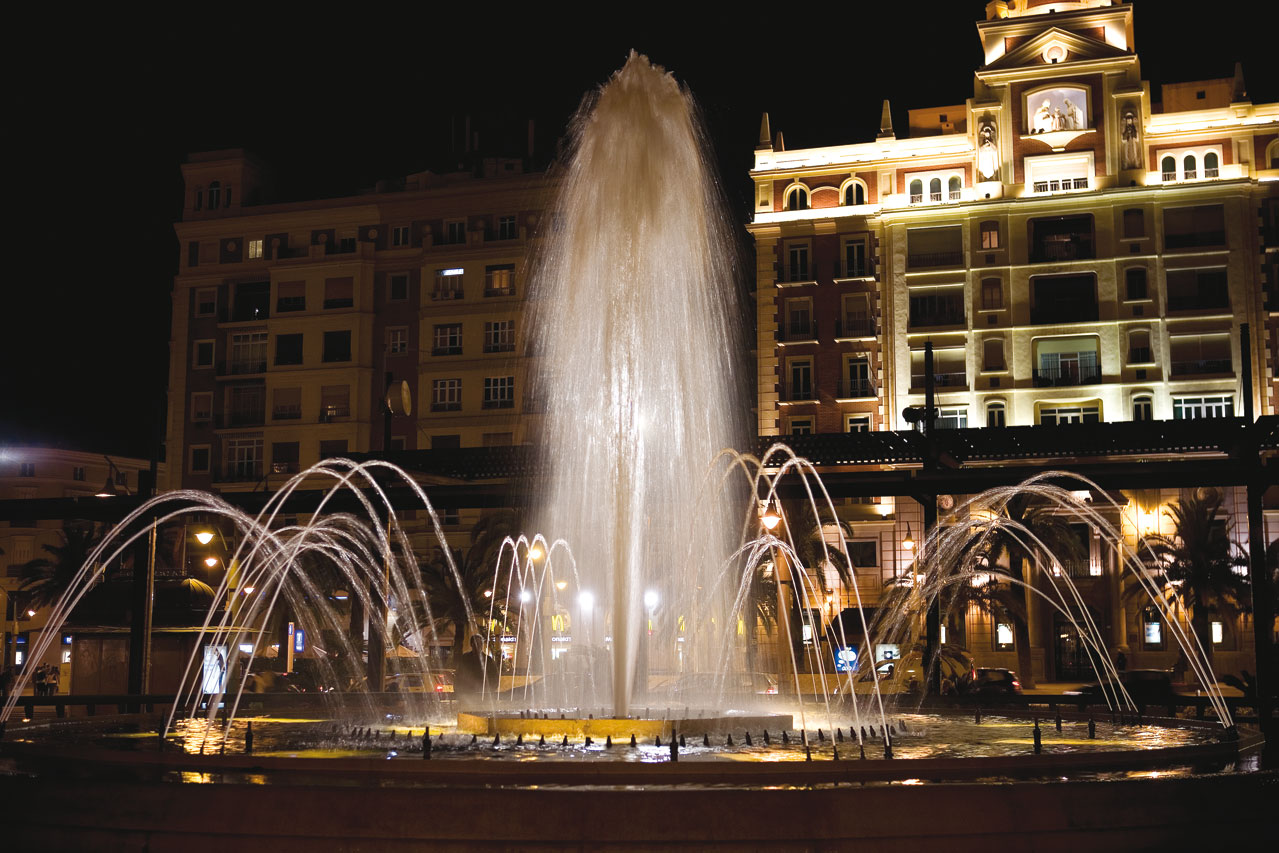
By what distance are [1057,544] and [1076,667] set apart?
10.3 m

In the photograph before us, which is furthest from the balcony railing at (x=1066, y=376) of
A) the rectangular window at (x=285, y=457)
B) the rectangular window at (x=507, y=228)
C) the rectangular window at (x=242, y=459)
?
the rectangular window at (x=242, y=459)

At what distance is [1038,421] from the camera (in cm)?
5962

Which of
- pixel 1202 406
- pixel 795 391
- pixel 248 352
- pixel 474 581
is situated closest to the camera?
pixel 474 581

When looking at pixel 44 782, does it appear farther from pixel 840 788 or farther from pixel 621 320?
pixel 621 320

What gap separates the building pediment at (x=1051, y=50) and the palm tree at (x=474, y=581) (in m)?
32.3

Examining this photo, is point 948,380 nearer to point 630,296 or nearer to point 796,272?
point 796,272

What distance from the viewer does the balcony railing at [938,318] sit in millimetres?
62562

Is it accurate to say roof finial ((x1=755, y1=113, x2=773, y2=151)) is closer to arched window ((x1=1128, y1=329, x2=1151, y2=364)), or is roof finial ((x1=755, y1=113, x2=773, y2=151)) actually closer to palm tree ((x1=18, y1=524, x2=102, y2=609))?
arched window ((x1=1128, y1=329, x2=1151, y2=364))

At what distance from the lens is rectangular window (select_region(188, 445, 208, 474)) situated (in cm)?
7275

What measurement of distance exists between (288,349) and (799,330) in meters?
28.2

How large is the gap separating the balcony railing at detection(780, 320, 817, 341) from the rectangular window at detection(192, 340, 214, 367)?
107 feet

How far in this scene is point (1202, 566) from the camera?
174 feet

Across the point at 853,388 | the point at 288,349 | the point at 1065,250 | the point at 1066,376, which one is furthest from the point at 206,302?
the point at 1066,376

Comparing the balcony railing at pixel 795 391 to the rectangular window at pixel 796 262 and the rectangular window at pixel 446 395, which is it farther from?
the rectangular window at pixel 446 395
